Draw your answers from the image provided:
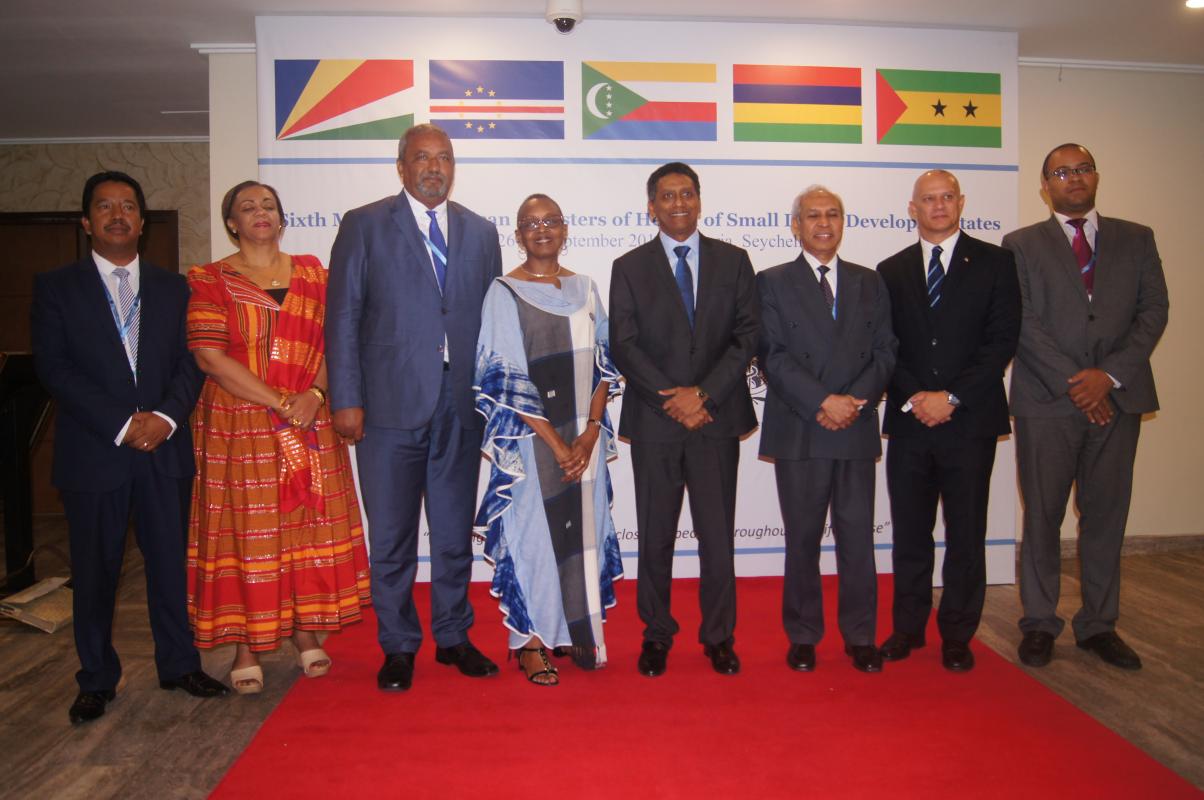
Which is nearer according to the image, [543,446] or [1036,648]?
[543,446]

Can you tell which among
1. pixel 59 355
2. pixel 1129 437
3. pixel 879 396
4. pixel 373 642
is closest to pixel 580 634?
pixel 373 642

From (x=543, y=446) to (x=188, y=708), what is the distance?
1.57m

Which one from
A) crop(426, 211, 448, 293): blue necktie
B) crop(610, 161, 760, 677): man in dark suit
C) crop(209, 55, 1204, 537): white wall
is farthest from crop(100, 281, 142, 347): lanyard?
crop(209, 55, 1204, 537): white wall

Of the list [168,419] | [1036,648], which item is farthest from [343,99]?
[1036,648]

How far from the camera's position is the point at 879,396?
3.38 meters

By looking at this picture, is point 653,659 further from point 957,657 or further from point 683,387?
point 957,657

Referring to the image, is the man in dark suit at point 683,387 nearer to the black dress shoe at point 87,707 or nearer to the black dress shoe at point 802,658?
the black dress shoe at point 802,658

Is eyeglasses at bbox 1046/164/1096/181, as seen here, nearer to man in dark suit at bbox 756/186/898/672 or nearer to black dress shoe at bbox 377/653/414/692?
man in dark suit at bbox 756/186/898/672

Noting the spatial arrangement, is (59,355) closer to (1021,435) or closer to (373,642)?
(373,642)

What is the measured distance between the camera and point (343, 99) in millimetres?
4660

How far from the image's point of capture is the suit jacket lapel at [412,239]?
3.27 m

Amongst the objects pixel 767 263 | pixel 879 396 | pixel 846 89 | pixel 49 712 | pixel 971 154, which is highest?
pixel 846 89

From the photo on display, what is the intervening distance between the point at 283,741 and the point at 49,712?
1.01 m

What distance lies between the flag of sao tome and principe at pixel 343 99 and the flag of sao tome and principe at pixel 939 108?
8.62 feet
